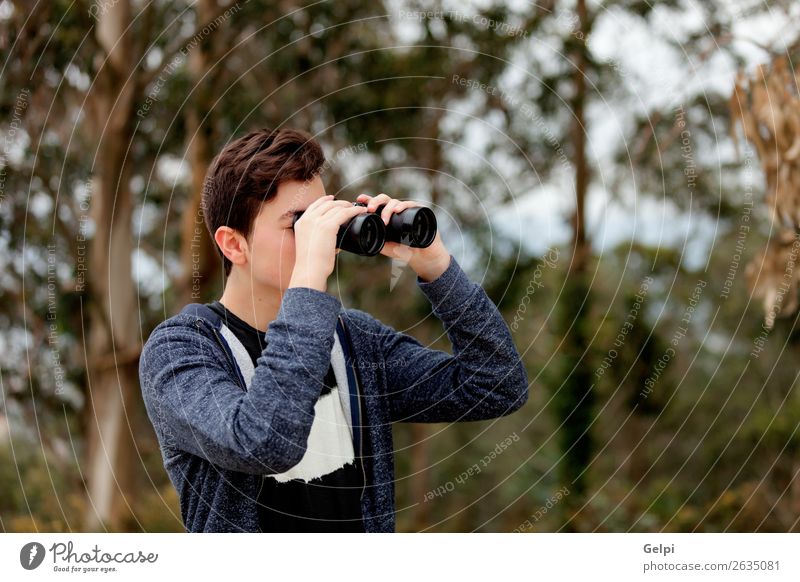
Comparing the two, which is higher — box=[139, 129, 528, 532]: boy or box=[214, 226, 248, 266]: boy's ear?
box=[214, 226, 248, 266]: boy's ear

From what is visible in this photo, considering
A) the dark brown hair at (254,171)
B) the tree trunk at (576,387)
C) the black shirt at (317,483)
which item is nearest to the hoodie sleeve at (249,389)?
the black shirt at (317,483)

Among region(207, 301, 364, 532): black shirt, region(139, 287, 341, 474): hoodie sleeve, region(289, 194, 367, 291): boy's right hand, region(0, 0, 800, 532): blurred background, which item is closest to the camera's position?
region(139, 287, 341, 474): hoodie sleeve

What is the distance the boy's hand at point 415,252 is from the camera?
1.90 metres

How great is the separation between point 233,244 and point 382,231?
305 millimetres

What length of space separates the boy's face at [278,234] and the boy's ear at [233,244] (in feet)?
0.06

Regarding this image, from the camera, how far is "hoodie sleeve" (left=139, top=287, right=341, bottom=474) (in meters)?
1.54

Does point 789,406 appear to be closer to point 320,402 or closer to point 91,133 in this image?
point 91,133

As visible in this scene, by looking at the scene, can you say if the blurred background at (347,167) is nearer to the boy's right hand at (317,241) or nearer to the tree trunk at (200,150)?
the tree trunk at (200,150)

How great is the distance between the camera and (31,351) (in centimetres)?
725

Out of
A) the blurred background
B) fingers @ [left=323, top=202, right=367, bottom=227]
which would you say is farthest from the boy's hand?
the blurred background

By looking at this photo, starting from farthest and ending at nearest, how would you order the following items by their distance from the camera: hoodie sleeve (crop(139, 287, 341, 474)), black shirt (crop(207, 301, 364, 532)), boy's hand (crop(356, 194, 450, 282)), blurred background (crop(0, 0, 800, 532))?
blurred background (crop(0, 0, 800, 532))
boy's hand (crop(356, 194, 450, 282))
black shirt (crop(207, 301, 364, 532))
hoodie sleeve (crop(139, 287, 341, 474))

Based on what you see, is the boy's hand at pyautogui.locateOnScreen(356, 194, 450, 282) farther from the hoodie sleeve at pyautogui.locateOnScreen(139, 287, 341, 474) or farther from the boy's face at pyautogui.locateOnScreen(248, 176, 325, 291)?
the hoodie sleeve at pyautogui.locateOnScreen(139, 287, 341, 474)

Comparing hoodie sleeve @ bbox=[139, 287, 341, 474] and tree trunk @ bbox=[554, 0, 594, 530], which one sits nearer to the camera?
hoodie sleeve @ bbox=[139, 287, 341, 474]

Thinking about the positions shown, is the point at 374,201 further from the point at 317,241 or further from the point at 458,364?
the point at 458,364
